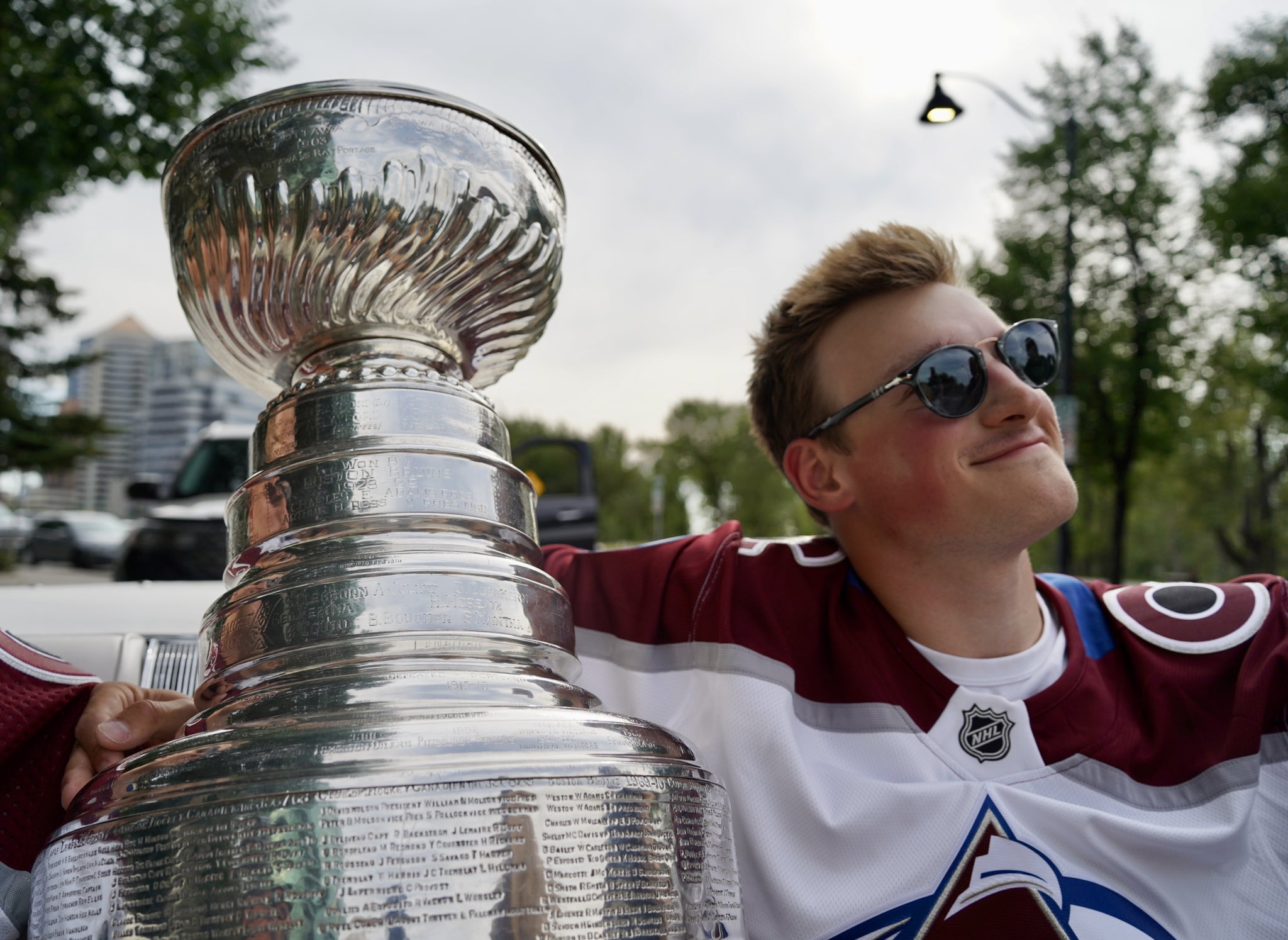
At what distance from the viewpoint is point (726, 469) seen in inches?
1893

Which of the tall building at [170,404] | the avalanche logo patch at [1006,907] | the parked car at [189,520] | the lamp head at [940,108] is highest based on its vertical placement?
the tall building at [170,404]

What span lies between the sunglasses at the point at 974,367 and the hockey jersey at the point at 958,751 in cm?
46

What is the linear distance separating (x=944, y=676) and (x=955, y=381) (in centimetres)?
60

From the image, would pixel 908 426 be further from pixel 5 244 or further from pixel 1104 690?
pixel 5 244

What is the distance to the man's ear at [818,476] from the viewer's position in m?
2.23

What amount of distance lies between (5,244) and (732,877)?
14.8 metres

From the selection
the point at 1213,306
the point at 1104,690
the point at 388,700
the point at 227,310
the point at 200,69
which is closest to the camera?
the point at 388,700

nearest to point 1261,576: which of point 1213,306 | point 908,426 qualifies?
point 908,426

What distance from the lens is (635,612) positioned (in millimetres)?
1988

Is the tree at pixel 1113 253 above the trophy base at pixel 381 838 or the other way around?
above

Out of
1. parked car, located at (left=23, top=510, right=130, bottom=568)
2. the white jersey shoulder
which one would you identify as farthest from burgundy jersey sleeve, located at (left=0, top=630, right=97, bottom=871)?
parked car, located at (left=23, top=510, right=130, bottom=568)

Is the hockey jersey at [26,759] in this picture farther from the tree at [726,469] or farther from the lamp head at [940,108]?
the tree at [726,469]

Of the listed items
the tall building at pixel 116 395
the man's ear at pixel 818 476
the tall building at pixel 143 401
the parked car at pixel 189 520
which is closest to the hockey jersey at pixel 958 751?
the man's ear at pixel 818 476

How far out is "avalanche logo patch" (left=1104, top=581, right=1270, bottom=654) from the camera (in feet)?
6.11
